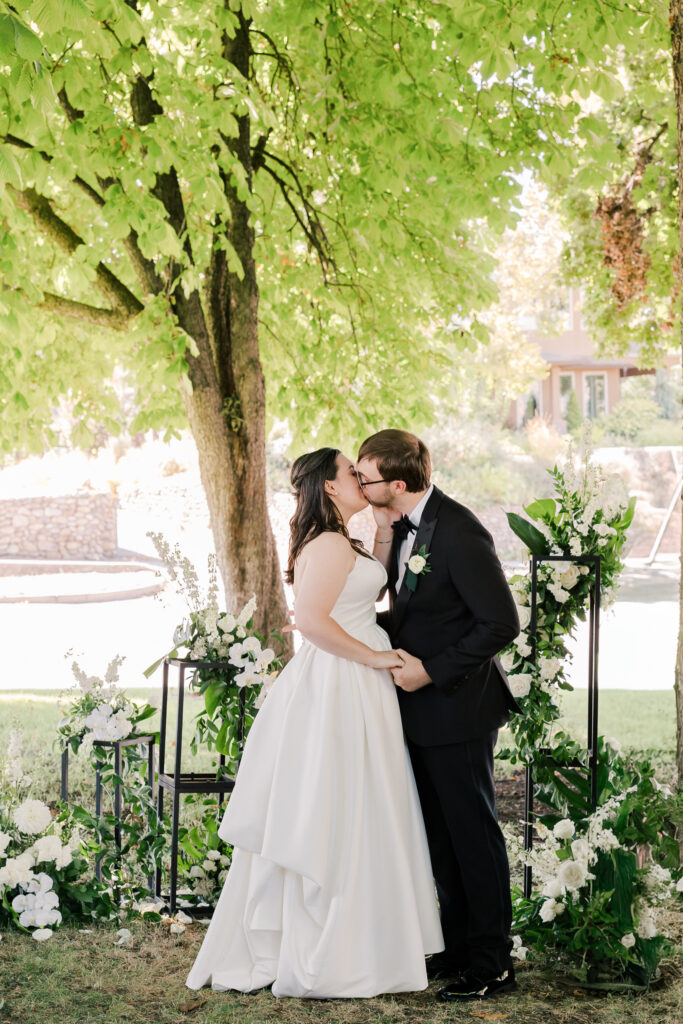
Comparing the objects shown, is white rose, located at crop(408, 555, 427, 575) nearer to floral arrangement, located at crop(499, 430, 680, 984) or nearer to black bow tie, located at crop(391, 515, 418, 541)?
black bow tie, located at crop(391, 515, 418, 541)

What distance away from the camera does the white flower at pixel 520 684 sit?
14.9ft

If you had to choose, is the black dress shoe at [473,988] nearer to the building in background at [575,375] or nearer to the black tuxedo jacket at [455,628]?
the black tuxedo jacket at [455,628]

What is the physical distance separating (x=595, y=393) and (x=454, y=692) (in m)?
35.6

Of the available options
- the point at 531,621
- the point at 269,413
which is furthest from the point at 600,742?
the point at 269,413

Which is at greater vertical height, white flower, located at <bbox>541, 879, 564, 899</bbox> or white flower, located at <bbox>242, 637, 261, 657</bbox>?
white flower, located at <bbox>242, 637, 261, 657</bbox>

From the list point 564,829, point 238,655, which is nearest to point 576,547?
point 564,829

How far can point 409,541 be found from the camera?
4.16 meters

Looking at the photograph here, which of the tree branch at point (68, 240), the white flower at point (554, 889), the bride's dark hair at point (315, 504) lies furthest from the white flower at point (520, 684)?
the tree branch at point (68, 240)

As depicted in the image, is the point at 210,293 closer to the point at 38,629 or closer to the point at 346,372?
the point at 346,372

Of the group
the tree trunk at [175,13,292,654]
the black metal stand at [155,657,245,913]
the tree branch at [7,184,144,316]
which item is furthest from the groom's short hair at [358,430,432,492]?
the tree branch at [7,184,144,316]

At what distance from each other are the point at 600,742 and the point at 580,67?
4.30m

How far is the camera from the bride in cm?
382

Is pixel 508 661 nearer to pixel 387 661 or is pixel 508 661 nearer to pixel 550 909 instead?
pixel 387 661

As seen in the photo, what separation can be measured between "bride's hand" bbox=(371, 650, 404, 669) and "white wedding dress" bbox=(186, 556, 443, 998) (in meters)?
0.09
